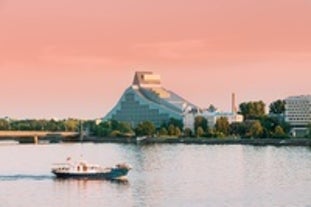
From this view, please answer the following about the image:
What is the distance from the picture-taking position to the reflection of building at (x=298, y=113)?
6388cm

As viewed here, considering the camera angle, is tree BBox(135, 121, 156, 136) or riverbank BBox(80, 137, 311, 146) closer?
riverbank BBox(80, 137, 311, 146)

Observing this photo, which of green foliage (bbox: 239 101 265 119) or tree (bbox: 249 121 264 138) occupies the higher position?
green foliage (bbox: 239 101 265 119)

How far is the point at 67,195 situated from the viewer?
1928 centimetres

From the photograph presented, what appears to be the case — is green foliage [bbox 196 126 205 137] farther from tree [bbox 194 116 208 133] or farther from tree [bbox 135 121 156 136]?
tree [bbox 135 121 156 136]

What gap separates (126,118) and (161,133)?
15334mm

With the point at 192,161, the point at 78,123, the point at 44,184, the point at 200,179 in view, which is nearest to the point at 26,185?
the point at 44,184

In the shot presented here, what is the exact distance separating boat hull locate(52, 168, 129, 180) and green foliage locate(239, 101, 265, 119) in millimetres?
41149

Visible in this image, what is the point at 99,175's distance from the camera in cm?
2320

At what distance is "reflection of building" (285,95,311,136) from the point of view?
6388 centimetres

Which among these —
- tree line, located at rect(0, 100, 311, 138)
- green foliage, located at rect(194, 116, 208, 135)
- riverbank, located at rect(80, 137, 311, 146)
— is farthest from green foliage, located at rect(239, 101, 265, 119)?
riverbank, located at rect(80, 137, 311, 146)

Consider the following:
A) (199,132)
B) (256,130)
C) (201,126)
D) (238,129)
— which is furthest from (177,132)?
(256,130)

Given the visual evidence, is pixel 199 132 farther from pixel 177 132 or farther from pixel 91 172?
pixel 91 172

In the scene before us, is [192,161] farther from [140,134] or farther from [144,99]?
[144,99]

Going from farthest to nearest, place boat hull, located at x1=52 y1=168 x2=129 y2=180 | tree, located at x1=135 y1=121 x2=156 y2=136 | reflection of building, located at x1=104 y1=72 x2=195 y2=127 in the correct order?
reflection of building, located at x1=104 y1=72 x2=195 y2=127 → tree, located at x1=135 y1=121 x2=156 y2=136 → boat hull, located at x1=52 y1=168 x2=129 y2=180
